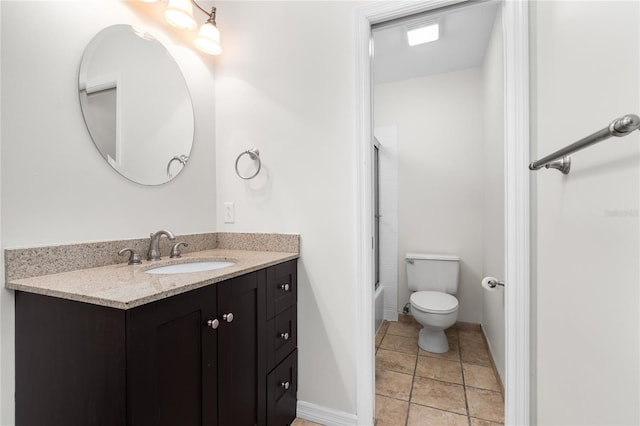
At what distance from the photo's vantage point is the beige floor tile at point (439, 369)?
1.94 metres

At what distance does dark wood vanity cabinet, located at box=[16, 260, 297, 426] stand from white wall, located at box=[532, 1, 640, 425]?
1.07 metres

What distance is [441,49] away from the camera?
2393 mm

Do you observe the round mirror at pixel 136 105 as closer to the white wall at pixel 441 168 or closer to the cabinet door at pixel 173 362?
the cabinet door at pixel 173 362

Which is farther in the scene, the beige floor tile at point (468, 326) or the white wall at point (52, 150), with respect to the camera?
the beige floor tile at point (468, 326)

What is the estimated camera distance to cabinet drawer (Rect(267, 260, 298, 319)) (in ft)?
4.33

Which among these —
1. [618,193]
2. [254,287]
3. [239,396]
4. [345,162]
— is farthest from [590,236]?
[239,396]

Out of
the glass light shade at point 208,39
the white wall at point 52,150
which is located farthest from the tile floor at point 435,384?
the glass light shade at point 208,39

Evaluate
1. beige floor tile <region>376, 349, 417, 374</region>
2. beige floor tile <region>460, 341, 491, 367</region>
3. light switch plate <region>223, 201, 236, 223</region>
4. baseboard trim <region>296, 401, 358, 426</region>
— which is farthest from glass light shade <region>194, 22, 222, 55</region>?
beige floor tile <region>460, 341, 491, 367</region>

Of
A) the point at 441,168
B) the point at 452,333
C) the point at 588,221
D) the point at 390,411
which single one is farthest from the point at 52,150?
the point at 452,333

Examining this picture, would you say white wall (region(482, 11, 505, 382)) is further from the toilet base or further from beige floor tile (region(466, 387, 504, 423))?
the toilet base

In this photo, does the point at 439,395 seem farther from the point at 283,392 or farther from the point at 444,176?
the point at 444,176

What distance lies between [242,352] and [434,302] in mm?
1658

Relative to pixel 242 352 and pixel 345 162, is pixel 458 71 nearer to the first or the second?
pixel 345 162

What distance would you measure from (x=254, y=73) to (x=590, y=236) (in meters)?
1.67
